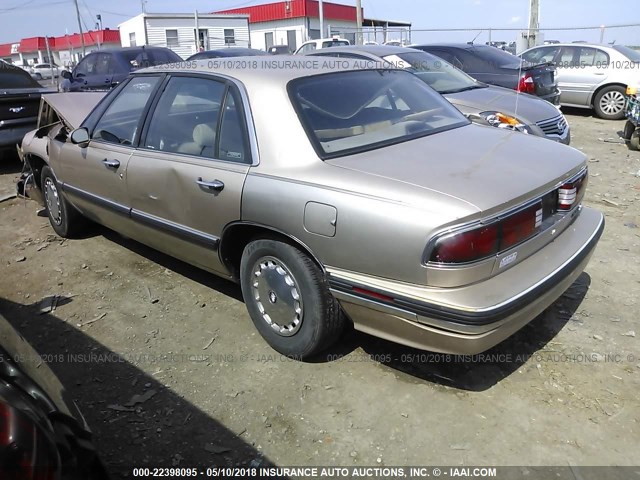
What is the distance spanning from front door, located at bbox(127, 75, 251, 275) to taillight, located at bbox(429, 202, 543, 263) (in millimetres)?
1260

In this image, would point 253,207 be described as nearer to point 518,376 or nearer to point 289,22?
point 518,376

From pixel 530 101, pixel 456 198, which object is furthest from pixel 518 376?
pixel 530 101

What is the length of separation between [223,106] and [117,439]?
1.97 m

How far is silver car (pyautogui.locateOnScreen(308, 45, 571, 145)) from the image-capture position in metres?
6.28

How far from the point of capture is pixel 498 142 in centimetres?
321

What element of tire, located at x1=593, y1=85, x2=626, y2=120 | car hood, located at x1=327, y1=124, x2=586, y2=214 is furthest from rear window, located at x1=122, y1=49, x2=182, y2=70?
car hood, located at x1=327, y1=124, x2=586, y2=214

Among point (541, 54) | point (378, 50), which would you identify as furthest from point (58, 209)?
point (541, 54)

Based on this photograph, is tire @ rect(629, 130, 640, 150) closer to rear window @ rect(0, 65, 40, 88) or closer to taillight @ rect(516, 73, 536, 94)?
taillight @ rect(516, 73, 536, 94)

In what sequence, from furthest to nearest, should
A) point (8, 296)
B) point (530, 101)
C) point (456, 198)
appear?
point (530, 101) < point (8, 296) < point (456, 198)

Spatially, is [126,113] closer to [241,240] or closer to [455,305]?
[241,240]

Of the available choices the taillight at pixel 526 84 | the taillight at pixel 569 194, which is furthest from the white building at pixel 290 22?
the taillight at pixel 569 194

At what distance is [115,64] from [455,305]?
11.1 m

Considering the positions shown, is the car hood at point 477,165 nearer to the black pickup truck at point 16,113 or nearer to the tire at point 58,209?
the tire at point 58,209

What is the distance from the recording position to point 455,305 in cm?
234
